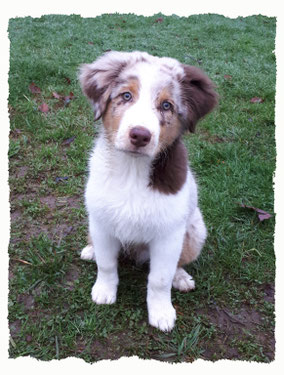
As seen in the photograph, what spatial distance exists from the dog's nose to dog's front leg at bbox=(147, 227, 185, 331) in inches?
29.6

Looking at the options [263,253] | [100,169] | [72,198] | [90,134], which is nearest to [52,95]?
[90,134]

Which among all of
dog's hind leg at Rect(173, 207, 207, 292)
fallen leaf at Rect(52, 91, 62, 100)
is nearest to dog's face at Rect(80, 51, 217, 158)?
dog's hind leg at Rect(173, 207, 207, 292)

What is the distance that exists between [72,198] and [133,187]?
63.6 inches

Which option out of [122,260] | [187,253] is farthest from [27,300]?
[187,253]

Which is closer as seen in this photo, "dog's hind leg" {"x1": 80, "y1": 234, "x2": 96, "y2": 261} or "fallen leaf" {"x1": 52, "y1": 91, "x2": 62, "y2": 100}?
"dog's hind leg" {"x1": 80, "y1": 234, "x2": 96, "y2": 261}

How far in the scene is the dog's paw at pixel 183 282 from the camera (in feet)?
10.6

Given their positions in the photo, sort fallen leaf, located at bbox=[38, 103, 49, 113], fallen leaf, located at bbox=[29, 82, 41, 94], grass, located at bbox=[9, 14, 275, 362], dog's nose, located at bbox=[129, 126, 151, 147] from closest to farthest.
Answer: dog's nose, located at bbox=[129, 126, 151, 147], grass, located at bbox=[9, 14, 275, 362], fallen leaf, located at bbox=[38, 103, 49, 113], fallen leaf, located at bbox=[29, 82, 41, 94]

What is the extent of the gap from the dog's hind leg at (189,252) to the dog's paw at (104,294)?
540 mm

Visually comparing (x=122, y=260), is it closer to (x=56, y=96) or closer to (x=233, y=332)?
(x=233, y=332)

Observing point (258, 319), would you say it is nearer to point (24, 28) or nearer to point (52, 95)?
point (52, 95)

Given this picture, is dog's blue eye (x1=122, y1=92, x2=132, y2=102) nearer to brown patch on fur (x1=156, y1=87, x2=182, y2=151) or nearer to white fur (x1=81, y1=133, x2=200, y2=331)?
brown patch on fur (x1=156, y1=87, x2=182, y2=151)

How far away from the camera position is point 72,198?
410 centimetres

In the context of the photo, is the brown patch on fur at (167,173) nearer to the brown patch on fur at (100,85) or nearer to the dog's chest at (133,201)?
the dog's chest at (133,201)

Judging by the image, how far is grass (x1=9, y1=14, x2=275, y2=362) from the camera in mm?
2826
